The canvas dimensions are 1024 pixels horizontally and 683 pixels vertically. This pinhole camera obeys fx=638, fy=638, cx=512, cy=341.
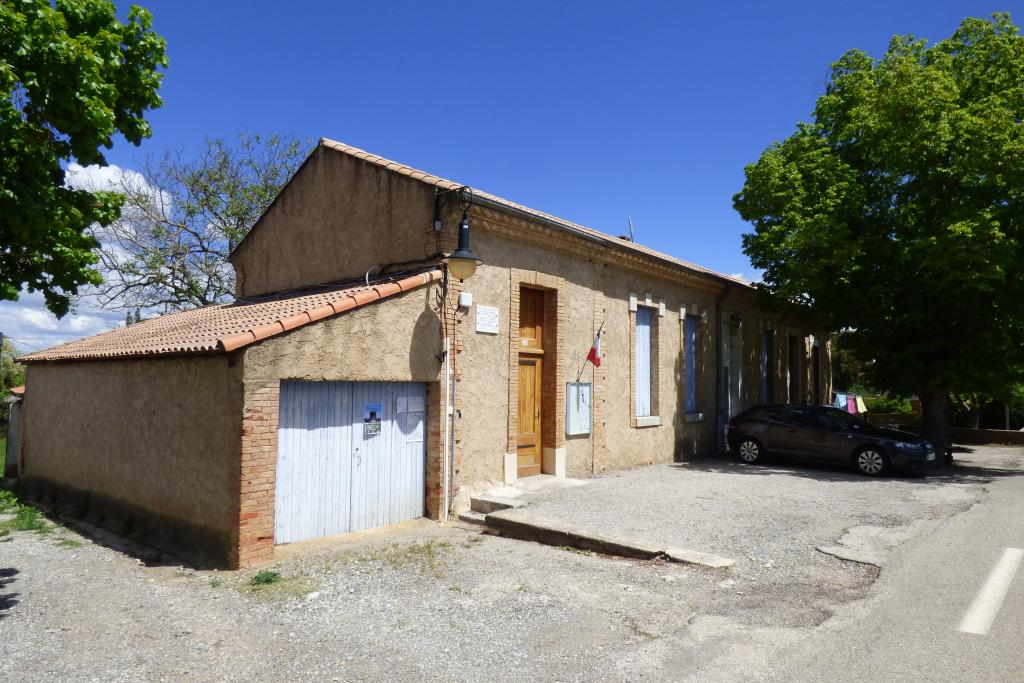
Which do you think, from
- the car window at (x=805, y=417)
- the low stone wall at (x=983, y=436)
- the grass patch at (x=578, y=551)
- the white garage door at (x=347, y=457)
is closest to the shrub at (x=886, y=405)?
the low stone wall at (x=983, y=436)

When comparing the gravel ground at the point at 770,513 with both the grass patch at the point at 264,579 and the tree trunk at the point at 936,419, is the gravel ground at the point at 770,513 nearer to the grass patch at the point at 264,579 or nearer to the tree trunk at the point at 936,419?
the tree trunk at the point at 936,419

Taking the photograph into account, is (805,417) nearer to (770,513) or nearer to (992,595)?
(770,513)

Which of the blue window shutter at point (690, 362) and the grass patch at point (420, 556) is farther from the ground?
the blue window shutter at point (690, 362)

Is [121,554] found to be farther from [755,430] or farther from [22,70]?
[755,430]

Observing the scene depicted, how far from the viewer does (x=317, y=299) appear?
27.9 feet

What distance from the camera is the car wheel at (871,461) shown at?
12406 mm

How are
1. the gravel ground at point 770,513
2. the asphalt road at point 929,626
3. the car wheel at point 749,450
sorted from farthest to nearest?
1. the car wheel at point 749,450
2. the gravel ground at point 770,513
3. the asphalt road at point 929,626

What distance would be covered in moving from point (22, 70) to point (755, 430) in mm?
13775

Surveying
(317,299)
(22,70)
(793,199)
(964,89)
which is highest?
(964,89)

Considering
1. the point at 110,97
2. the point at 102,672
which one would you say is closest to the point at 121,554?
the point at 102,672

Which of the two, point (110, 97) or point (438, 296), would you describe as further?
point (438, 296)

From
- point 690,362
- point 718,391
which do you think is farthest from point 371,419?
point 718,391

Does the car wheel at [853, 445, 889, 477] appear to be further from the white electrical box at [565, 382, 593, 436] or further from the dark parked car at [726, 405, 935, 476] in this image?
the white electrical box at [565, 382, 593, 436]

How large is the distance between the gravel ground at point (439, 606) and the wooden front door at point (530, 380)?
2246mm
